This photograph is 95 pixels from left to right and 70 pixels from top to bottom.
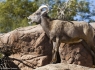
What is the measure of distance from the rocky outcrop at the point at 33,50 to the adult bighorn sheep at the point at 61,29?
728mm

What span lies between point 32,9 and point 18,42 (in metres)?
11.7

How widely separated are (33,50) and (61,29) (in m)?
1.72

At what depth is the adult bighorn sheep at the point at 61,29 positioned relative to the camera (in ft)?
27.4

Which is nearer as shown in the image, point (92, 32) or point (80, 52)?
point (92, 32)

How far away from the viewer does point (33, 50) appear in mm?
9836

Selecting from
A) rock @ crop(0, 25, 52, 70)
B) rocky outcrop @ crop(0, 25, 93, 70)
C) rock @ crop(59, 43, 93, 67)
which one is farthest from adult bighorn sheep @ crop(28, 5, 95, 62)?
rock @ crop(0, 25, 52, 70)

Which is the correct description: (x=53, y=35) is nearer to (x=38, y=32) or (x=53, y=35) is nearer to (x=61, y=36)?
(x=61, y=36)

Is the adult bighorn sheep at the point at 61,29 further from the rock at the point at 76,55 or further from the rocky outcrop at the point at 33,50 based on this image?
the rocky outcrop at the point at 33,50

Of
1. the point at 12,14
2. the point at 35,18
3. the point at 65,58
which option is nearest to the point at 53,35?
the point at 35,18

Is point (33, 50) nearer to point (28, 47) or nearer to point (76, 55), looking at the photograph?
point (28, 47)

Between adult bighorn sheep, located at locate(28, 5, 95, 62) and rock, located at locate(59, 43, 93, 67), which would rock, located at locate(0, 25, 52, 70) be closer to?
rock, located at locate(59, 43, 93, 67)

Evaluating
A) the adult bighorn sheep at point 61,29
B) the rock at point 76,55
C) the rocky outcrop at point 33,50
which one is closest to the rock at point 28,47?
the rocky outcrop at point 33,50

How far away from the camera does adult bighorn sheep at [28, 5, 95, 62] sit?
8352 millimetres

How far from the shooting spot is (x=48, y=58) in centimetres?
965
